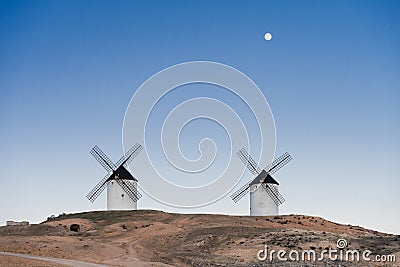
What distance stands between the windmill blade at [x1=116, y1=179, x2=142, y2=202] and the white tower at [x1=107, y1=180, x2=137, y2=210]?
0.98 feet

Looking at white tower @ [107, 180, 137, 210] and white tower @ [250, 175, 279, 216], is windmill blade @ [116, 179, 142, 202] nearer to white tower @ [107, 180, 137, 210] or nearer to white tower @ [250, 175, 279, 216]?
white tower @ [107, 180, 137, 210]

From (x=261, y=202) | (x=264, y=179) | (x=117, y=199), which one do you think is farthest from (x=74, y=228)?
(x=264, y=179)

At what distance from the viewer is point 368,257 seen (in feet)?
98.1

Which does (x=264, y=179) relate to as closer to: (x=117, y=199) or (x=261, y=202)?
(x=261, y=202)

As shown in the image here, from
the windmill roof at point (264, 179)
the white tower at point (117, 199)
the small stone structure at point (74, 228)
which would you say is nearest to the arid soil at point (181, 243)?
the small stone structure at point (74, 228)

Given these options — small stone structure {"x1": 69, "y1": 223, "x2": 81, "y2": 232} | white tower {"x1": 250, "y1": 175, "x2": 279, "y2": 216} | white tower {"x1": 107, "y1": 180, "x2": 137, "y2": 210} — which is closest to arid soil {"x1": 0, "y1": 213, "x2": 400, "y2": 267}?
small stone structure {"x1": 69, "y1": 223, "x2": 81, "y2": 232}

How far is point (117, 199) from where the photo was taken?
64.1 meters

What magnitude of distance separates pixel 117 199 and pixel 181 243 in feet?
89.2

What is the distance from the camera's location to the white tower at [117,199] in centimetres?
6388

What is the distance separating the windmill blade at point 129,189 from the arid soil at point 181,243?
12.0 meters

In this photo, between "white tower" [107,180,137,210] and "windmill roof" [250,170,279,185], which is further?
"white tower" [107,180,137,210]

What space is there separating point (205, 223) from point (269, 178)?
16.7 meters

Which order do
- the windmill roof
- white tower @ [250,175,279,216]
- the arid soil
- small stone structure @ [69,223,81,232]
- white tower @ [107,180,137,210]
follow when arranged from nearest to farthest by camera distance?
the arid soil → small stone structure @ [69,223,81,232] → white tower @ [250,175,279,216] → the windmill roof → white tower @ [107,180,137,210]

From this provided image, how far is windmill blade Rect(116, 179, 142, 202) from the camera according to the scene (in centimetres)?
6488
